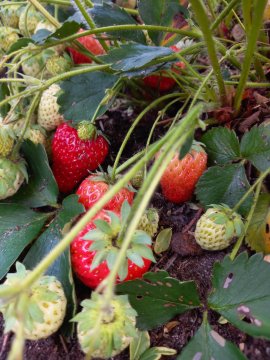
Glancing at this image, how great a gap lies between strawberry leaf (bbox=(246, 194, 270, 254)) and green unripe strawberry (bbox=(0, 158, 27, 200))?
473 millimetres

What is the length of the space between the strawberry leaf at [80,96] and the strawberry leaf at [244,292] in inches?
16.3

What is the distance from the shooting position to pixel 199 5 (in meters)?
0.78

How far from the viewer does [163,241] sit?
3.30ft

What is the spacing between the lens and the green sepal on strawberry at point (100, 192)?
91 cm

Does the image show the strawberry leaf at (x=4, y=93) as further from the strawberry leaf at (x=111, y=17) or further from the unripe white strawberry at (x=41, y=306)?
the unripe white strawberry at (x=41, y=306)

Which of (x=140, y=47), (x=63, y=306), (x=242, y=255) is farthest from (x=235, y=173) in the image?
(x=63, y=306)

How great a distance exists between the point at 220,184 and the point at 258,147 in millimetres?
107

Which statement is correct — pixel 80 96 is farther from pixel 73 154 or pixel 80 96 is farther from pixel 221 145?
pixel 221 145

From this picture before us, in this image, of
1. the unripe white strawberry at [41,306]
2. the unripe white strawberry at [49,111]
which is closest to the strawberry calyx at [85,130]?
the unripe white strawberry at [49,111]

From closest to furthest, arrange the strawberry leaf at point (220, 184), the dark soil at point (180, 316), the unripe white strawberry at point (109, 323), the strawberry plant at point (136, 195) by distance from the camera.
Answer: the unripe white strawberry at point (109, 323) < the strawberry plant at point (136, 195) < the dark soil at point (180, 316) < the strawberry leaf at point (220, 184)

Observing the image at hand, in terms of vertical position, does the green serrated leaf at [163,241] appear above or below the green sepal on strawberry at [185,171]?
below

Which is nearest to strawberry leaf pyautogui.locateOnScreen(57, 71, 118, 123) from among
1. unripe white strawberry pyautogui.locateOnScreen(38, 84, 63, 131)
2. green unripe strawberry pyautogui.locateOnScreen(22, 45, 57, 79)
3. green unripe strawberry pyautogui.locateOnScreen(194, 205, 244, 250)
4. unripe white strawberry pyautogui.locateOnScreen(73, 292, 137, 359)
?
unripe white strawberry pyautogui.locateOnScreen(38, 84, 63, 131)

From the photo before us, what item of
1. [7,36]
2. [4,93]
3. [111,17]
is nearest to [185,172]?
[111,17]

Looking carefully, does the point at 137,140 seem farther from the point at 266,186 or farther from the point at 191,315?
the point at 191,315
